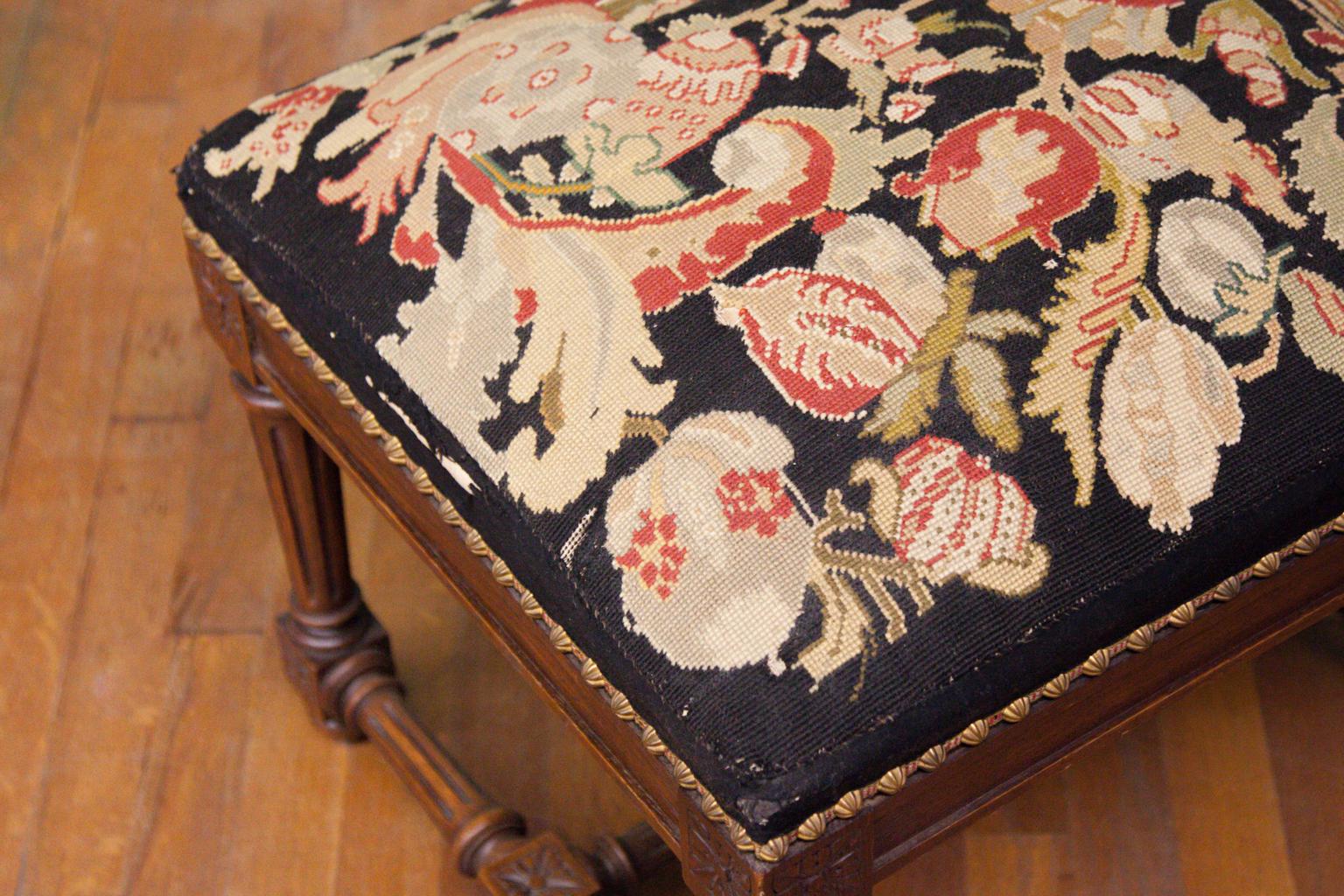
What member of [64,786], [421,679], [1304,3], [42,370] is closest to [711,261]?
[1304,3]

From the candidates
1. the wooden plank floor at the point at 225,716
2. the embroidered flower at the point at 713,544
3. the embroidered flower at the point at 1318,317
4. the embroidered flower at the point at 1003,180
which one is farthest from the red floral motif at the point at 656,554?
the wooden plank floor at the point at 225,716

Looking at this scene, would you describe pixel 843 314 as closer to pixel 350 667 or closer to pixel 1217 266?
pixel 1217 266

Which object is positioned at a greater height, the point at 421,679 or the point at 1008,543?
the point at 1008,543

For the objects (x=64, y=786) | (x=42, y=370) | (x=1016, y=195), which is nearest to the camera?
(x=1016, y=195)

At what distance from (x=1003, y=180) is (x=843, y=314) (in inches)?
4.0

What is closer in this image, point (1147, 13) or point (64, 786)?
point (1147, 13)

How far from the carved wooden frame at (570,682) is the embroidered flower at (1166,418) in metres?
0.05

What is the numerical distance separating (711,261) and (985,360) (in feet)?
0.40

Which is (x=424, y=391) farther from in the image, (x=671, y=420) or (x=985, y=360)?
(x=985, y=360)

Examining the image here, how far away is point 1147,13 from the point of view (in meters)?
0.74

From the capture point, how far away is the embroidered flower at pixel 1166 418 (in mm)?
612

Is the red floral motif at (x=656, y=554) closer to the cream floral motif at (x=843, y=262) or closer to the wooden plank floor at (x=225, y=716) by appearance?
the cream floral motif at (x=843, y=262)

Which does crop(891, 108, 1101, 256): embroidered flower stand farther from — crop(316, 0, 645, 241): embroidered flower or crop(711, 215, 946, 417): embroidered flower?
crop(316, 0, 645, 241): embroidered flower

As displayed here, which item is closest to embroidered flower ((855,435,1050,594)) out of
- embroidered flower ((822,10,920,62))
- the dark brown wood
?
embroidered flower ((822,10,920,62))
